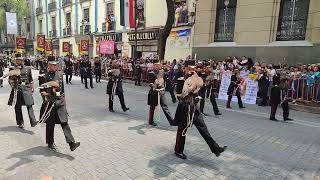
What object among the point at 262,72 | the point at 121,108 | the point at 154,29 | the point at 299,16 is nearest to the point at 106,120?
the point at 121,108

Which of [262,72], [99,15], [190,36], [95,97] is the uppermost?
[99,15]

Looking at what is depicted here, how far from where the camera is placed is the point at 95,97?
12578 mm

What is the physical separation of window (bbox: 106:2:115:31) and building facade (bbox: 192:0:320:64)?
407 inches

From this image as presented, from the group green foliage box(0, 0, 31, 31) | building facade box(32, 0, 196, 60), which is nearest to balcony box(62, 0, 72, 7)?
building facade box(32, 0, 196, 60)

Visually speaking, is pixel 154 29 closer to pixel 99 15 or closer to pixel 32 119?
pixel 99 15

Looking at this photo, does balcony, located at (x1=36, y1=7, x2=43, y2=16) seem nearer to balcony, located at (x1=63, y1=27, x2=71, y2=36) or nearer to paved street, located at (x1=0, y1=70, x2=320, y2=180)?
balcony, located at (x1=63, y1=27, x2=71, y2=36)

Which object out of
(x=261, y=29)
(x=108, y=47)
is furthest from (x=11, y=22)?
(x=261, y=29)

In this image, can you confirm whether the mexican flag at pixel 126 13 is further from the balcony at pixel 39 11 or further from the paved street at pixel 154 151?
the balcony at pixel 39 11

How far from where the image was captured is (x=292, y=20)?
1429 centimetres

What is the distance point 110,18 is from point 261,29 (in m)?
15.1

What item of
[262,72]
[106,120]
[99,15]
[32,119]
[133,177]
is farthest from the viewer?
[99,15]

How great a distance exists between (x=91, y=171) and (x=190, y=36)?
1509 centimetres

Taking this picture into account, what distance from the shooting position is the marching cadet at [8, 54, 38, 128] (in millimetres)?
7242

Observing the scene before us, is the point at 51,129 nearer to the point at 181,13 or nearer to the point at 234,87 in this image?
the point at 234,87
